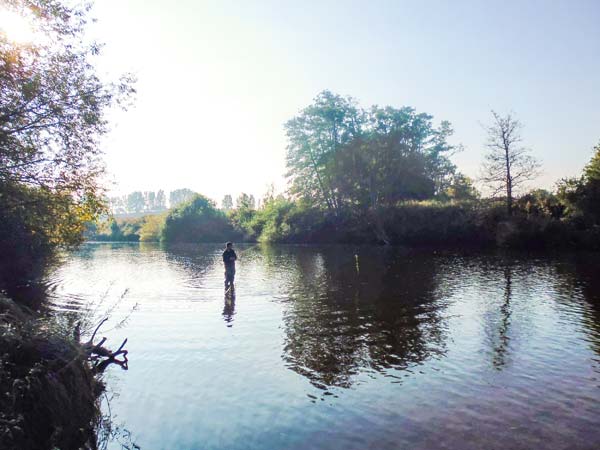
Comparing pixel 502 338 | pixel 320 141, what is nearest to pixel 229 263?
pixel 502 338

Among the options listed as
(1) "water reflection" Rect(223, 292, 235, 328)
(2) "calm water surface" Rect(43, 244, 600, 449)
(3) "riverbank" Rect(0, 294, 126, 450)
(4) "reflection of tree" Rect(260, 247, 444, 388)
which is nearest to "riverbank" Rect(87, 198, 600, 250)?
(1) "water reflection" Rect(223, 292, 235, 328)

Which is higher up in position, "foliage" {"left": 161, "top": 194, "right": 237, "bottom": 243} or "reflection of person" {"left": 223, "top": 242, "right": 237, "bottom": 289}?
"foliage" {"left": 161, "top": 194, "right": 237, "bottom": 243}

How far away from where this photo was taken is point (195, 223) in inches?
3716

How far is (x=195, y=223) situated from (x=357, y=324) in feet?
273

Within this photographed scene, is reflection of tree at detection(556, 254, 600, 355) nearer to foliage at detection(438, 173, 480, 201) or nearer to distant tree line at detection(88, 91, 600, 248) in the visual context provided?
distant tree line at detection(88, 91, 600, 248)

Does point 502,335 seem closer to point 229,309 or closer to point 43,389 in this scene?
point 229,309

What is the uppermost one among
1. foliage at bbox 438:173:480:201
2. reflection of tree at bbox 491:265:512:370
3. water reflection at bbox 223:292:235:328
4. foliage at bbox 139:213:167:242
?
foliage at bbox 438:173:480:201

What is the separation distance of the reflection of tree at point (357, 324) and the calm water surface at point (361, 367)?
2.8 inches

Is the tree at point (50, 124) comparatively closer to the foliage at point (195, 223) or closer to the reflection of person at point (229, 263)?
the reflection of person at point (229, 263)

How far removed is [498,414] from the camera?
8.05 meters

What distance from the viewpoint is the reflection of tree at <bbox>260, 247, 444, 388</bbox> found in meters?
11.2

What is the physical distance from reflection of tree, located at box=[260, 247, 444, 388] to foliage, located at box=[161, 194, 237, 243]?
6636 cm

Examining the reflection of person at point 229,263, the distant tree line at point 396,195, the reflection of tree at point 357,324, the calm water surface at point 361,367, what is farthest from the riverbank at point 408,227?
the calm water surface at point 361,367

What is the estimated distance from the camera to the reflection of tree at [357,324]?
11.2 meters
